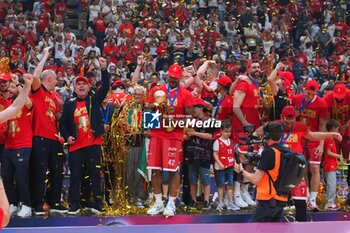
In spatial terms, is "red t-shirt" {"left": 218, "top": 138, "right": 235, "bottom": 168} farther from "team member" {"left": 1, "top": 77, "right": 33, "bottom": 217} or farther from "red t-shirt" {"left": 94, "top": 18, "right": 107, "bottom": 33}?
"red t-shirt" {"left": 94, "top": 18, "right": 107, "bottom": 33}

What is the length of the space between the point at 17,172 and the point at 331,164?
4.24 meters

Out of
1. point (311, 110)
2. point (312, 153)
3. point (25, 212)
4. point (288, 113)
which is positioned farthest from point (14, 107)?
point (311, 110)

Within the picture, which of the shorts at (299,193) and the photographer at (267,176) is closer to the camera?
the photographer at (267,176)

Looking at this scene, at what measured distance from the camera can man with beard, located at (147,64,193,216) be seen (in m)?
9.84

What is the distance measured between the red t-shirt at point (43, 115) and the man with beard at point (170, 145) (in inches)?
49.4

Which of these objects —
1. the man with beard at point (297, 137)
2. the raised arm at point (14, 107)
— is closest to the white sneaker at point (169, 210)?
the man with beard at point (297, 137)

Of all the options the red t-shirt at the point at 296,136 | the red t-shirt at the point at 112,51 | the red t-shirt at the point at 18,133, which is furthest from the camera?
the red t-shirt at the point at 112,51

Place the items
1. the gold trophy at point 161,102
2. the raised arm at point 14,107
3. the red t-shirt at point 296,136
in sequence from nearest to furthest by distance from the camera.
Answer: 1. the raised arm at point 14,107
2. the red t-shirt at point 296,136
3. the gold trophy at point 161,102

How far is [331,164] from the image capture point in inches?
428

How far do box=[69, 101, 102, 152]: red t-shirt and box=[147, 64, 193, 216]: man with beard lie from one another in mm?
746

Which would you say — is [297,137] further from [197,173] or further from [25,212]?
[25,212]

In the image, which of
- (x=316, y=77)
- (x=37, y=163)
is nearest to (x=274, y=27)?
(x=316, y=77)

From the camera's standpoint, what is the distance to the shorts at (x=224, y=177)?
34.0 feet

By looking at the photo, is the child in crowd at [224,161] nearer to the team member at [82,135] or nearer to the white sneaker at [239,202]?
the white sneaker at [239,202]
